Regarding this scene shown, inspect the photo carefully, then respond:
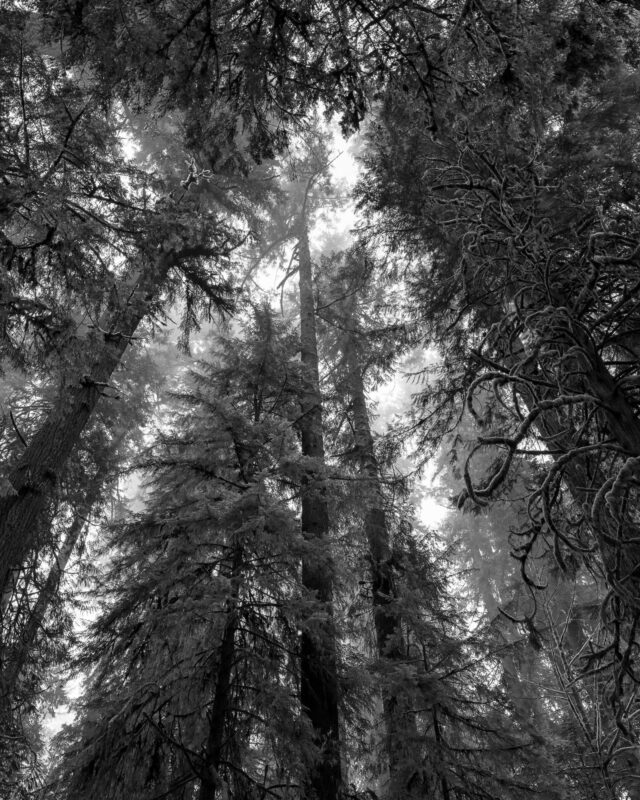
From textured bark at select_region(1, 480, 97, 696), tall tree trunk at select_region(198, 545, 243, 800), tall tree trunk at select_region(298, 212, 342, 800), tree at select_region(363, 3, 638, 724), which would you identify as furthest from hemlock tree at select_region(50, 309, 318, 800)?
tree at select_region(363, 3, 638, 724)

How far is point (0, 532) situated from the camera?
550cm

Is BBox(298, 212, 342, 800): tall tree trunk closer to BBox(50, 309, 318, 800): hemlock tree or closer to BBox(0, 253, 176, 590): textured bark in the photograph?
BBox(50, 309, 318, 800): hemlock tree

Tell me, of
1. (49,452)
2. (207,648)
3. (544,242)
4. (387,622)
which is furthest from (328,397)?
(544,242)

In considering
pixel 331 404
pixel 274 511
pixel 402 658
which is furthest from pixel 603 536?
pixel 331 404

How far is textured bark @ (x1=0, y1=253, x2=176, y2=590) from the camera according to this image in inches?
217

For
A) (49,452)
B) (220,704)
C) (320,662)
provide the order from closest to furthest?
(220,704), (320,662), (49,452)

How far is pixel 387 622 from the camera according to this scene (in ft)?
25.6

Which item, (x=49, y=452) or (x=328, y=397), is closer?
(x=49, y=452)

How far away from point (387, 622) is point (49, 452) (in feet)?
18.5

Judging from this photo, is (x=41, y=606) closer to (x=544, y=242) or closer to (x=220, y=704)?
(x=220, y=704)

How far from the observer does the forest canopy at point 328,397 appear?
2484 mm

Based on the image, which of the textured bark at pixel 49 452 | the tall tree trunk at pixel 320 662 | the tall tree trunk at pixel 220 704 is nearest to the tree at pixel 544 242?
the tall tree trunk at pixel 320 662

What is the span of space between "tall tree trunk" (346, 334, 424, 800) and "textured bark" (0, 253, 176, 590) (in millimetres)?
3987

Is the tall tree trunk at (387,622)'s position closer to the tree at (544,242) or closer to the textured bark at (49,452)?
the tree at (544,242)
